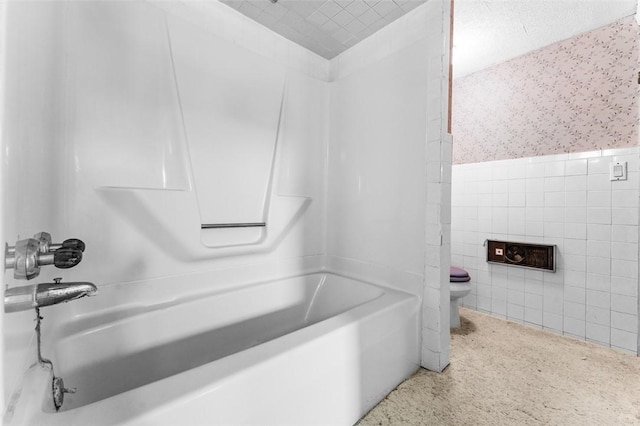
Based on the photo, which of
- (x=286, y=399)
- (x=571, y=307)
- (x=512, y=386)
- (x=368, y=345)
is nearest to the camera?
(x=286, y=399)

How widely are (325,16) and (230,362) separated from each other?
205 centimetres

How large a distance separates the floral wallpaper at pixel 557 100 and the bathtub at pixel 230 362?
5.92ft

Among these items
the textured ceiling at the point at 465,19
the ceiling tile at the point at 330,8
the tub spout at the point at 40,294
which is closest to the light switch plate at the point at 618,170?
the textured ceiling at the point at 465,19

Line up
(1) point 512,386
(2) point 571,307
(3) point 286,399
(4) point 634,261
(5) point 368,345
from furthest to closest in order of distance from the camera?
1. (2) point 571,307
2. (4) point 634,261
3. (1) point 512,386
4. (5) point 368,345
5. (3) point 286,399

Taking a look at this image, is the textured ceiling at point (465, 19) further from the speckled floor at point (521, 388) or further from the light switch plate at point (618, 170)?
the speckled floor at point (521, 388)

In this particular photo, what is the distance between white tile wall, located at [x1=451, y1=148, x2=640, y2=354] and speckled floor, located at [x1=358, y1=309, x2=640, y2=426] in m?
0.25

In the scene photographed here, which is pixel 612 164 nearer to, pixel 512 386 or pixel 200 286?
pixel 512 386

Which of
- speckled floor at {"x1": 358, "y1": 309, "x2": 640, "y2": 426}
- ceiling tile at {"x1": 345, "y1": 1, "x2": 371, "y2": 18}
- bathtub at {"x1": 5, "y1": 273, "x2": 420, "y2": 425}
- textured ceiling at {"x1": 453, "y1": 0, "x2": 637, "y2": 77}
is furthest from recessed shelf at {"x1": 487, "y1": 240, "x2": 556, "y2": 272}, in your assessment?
ceiling tile at {"x1": 345, "y1": 1, "x2": 371, "y2": 18}

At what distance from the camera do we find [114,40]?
125 centimetres

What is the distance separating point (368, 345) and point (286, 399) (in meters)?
0.45

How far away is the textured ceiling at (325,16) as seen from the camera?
169 centimetres

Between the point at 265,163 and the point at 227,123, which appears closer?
the point at 227,123

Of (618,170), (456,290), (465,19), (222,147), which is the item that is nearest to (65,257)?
(222,147)

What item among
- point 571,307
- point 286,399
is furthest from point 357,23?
point 571,307
